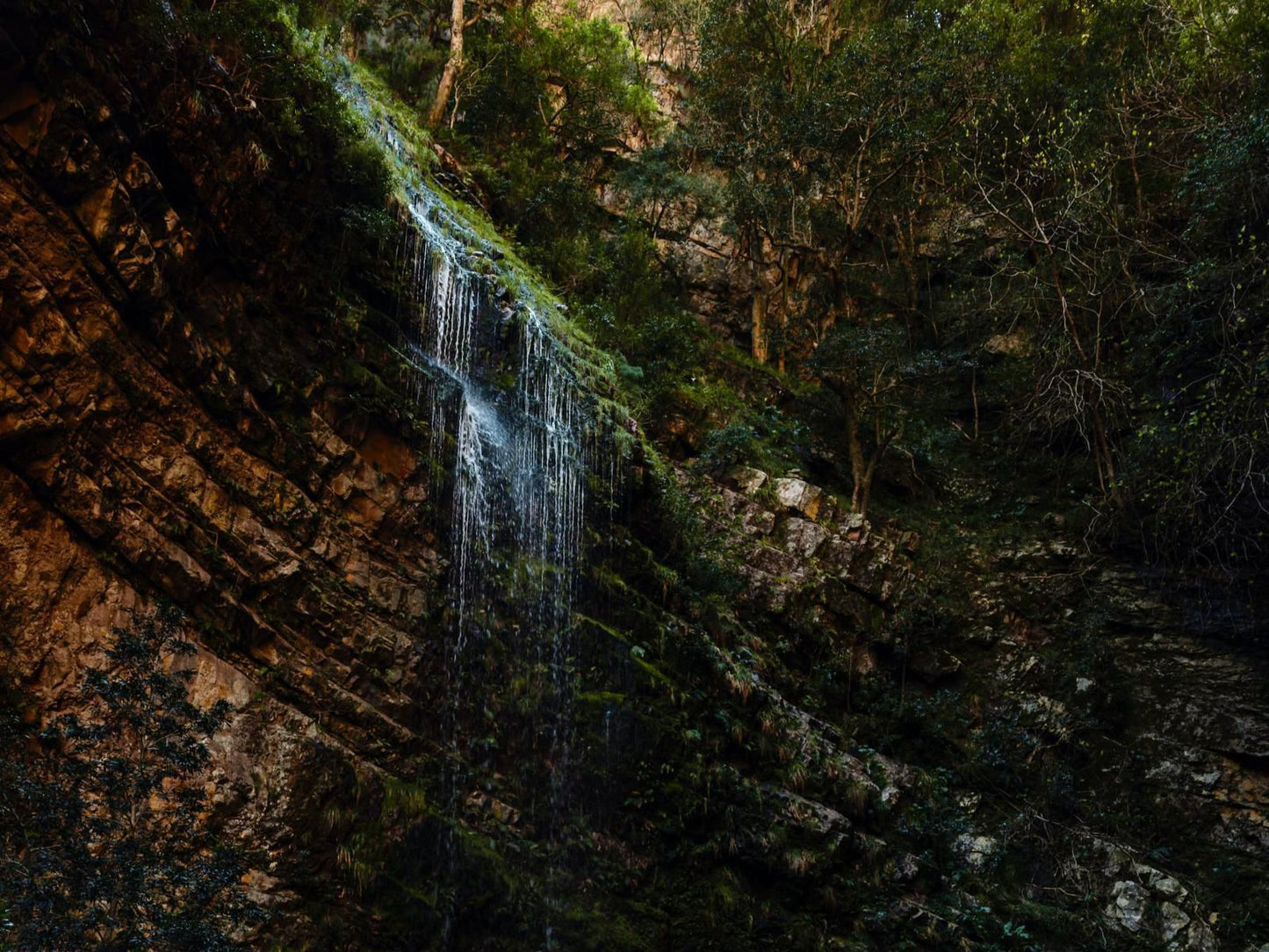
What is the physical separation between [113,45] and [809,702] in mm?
11363

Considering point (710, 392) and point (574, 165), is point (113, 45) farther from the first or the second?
point (574, 165)

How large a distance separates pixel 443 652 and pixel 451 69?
41.9 feet

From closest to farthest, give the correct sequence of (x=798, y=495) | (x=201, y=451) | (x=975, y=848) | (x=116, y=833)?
(x=116, y=833)
(x=201, y=451)
(x=975, y=848)
(x=798, y=495)

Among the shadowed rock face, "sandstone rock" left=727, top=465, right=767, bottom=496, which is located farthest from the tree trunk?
"sandstone rock" left=727, top=465, right=767, bottom=496

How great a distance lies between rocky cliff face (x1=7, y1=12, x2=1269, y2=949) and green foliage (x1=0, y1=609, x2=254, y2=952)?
1.02 metres

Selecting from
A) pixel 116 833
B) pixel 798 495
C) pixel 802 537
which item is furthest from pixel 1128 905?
pixel 116 833

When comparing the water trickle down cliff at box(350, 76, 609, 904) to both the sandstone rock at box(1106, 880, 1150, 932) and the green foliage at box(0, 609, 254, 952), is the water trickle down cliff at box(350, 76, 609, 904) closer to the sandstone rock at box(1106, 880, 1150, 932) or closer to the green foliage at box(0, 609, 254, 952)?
the green foliage at box(0, 609, 254, 952)

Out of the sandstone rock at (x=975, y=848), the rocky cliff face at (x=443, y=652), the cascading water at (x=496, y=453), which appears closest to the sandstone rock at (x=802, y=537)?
the rocky cliff face at (x=443, y=652)

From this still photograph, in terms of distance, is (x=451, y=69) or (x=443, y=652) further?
(x=451, y=69)

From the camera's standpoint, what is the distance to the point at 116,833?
5.06 m

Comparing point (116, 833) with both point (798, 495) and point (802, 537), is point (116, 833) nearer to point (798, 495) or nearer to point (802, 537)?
point (802, 537)

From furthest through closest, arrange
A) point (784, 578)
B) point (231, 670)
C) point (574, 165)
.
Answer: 1. point (574, 165)
2. point (784, 578)
3. point (231, 670)

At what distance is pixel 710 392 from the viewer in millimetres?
15914

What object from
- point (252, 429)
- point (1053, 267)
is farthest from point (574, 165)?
point (252, 429)
